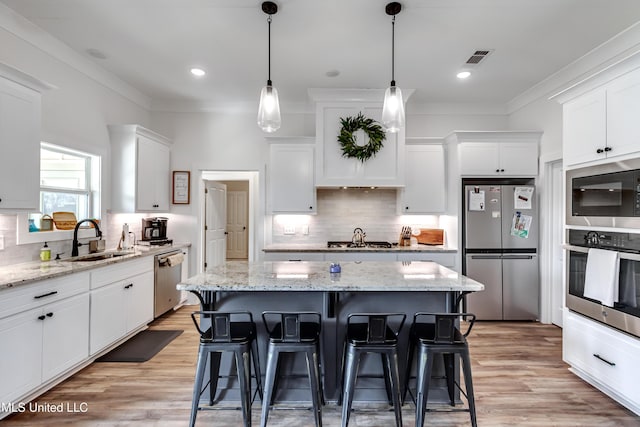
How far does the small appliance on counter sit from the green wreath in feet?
8.78

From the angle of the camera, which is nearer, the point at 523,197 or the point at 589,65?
the point at 589,65

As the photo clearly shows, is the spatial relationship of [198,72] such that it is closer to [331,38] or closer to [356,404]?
[331,38]

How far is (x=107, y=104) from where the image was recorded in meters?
3.85

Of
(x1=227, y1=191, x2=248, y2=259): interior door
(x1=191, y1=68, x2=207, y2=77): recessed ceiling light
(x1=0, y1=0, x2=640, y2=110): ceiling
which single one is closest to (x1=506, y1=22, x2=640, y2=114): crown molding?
(x1=0, y1=0, x2=640, y2=110): ceiling

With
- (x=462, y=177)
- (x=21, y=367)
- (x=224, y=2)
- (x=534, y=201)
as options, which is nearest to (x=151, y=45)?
(x=224, y=2)

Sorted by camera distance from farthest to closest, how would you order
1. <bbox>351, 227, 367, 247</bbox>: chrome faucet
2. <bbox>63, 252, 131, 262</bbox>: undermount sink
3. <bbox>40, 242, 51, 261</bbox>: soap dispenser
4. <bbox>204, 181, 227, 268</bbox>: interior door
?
<bbox>204, 181, 227, 268</bbox>: interior door → <bbox>351, 227, 367, 247</bbox>: chrome faucet → <bbox>63, 252, 131, 262</bbox>: undermount sink → <bbox>40, 242, 51, 261</bbox>: soap dispenser

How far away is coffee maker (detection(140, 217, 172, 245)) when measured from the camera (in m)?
4.38

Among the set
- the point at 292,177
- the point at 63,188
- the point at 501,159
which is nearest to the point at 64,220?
the point at 63,188

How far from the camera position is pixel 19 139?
2396mm

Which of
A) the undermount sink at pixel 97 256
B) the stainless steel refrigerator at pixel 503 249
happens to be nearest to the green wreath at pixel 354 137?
the stainless steel refrigerator at pixel 503 249

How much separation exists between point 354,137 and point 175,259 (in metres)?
2.75

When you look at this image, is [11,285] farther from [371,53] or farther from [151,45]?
[371,53]

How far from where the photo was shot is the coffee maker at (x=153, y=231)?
4.38m

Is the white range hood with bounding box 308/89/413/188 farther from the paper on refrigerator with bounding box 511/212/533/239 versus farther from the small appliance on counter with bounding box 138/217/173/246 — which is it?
the small appliance on counter with bounding box 138/217/173/246
